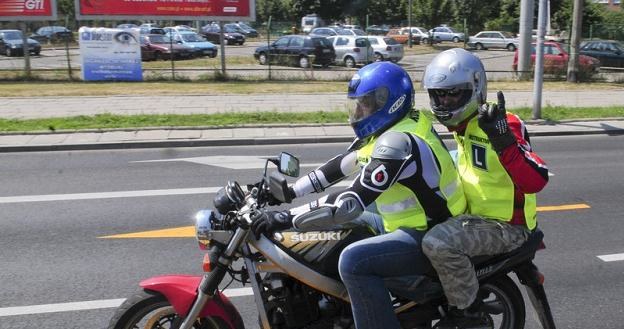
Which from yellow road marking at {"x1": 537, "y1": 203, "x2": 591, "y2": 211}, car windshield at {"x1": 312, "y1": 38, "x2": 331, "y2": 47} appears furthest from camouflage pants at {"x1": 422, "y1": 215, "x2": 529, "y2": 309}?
car windshield at {"x1": 312, "y1": 38, "x2": 331, "y2": 47}

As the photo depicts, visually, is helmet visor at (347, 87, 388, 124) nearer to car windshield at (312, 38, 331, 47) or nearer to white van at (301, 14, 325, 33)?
car windshield at (312, 38, 331, 47)

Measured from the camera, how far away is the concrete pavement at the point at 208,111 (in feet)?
38.2

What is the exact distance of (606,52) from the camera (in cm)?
2867

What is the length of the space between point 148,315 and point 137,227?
3.30m

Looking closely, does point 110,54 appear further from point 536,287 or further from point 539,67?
point 536,287

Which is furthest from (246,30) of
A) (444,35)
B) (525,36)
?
(525,36)

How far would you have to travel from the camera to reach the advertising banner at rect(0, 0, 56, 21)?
2239cm

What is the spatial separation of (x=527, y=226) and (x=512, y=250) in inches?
6.5

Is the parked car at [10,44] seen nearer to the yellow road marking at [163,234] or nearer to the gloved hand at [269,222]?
the yellow road marking at [163,234]

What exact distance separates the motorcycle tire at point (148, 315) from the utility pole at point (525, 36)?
2252 centimetres

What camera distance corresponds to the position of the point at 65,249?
578 centimetres

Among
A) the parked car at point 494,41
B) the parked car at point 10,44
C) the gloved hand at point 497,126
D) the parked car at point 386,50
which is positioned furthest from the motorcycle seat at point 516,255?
the parked car at point 494,41

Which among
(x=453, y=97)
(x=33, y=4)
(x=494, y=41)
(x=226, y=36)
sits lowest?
(x=494, y=41)

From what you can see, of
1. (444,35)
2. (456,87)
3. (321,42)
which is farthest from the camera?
(444,35)
